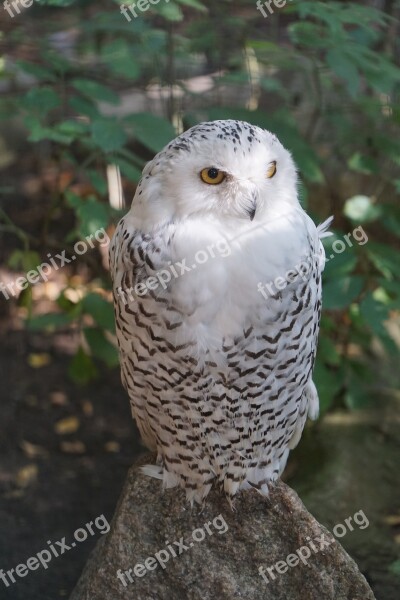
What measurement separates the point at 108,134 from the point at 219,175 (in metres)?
0.82

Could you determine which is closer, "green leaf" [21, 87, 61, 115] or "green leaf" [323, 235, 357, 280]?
"green leaf" [21, 87, 61, 115]

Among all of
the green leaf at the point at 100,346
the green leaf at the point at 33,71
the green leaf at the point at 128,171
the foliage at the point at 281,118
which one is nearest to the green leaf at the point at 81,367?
the foliage at the point at 281,118

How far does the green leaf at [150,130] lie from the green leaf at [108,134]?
0.22 ft

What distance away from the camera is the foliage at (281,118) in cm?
275

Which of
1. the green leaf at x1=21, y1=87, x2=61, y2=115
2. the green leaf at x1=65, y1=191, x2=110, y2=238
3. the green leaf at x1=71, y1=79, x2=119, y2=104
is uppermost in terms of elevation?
the green leaf at x1=71, y1=79, x2=119, y2=104

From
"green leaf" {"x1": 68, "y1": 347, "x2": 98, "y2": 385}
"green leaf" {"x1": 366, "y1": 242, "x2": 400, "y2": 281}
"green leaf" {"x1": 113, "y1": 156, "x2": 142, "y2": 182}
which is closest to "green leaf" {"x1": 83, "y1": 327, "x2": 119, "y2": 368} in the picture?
Result: "green leaf" {"x1": 68, "y1": 347, "x2": 98, "y2": 385}

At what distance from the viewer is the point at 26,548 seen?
333 cm

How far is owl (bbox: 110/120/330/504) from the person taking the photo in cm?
190

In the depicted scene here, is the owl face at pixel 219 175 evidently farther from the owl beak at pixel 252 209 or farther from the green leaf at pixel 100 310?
the green leaf at pixel 100 310

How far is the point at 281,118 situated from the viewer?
317 centimetres

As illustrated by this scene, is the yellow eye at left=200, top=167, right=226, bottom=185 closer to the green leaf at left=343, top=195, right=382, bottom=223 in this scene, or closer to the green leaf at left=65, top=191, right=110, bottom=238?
the green leaf at left=65, top=191, right=110, bottom=238

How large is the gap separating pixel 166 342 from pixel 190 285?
0.17 metres

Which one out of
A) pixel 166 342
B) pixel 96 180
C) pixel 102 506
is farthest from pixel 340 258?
pixel 102 506

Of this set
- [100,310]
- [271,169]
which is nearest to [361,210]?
[100,310]
